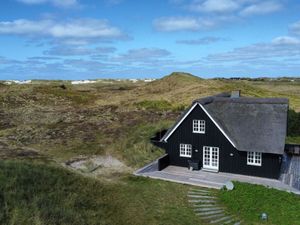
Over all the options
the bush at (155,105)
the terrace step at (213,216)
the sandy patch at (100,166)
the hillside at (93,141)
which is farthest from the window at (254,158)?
the bush at (155,105)

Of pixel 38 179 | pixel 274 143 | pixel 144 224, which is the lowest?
pixel 144 224

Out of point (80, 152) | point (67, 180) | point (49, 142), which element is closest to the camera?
point (67, 180)

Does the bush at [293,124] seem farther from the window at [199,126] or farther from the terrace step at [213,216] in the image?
the terrace step at [213,216]

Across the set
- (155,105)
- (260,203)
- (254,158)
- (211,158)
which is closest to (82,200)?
(260,203)

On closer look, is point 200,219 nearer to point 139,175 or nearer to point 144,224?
point 144,224

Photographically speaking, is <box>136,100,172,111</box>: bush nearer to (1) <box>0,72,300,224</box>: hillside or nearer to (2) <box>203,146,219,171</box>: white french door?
(1) <box>0,72,300,224</box>: hillside

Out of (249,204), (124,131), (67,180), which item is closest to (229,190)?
(249,204)

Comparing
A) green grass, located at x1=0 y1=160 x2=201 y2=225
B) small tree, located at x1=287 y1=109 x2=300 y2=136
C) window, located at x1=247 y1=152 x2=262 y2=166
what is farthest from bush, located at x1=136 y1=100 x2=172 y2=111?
green grass, located at x1=0 y1=160 x2=201 y2=225
